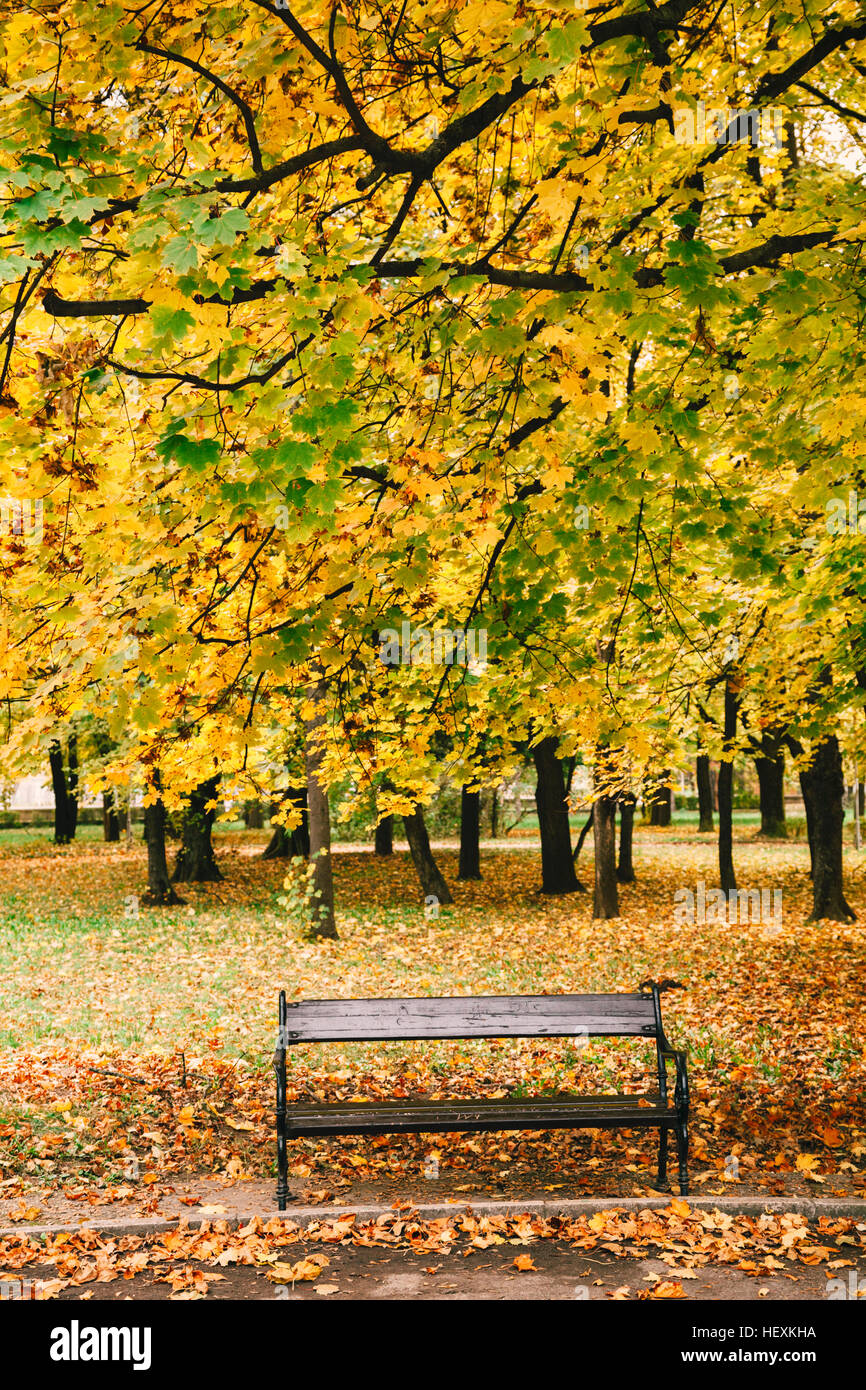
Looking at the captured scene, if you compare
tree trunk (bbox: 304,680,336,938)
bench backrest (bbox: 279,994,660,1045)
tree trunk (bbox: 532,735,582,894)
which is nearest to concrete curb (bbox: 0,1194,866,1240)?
bench backrest (bbox: 279,994,660,1045)

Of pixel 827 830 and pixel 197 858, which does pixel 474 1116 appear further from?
pixel 197 858

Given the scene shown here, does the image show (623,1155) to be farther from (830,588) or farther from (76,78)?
(76,78)

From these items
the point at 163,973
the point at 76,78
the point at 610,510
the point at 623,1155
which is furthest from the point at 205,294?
the point at 163,973

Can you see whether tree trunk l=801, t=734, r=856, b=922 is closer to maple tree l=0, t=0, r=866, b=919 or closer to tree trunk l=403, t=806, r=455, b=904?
tree trunk l=403, t=806, r=455, b=904

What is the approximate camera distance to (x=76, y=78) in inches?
145

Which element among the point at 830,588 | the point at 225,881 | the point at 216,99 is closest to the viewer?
the point at 216,99

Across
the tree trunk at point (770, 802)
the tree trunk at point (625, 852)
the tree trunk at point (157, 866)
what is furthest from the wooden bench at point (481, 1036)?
the tree trunk at point (770, 802)

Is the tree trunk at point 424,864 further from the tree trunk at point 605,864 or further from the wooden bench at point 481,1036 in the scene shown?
the wooden bench at point 481,1036

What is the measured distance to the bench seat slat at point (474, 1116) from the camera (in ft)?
16.7

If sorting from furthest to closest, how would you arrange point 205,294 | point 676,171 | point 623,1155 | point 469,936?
point 469,936 < point 676,171 < point 623,1155 < point 205,294

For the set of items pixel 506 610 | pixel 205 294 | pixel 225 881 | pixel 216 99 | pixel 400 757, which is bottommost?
pixel 225 881

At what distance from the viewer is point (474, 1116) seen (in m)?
5.19

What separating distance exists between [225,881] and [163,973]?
8.88 meters
